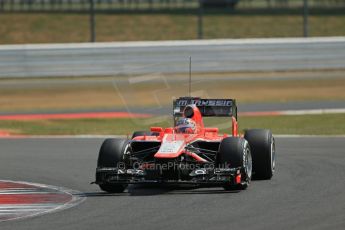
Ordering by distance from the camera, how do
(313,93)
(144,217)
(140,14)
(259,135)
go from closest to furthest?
(144,217) → (259,135) → (313,93) → (140,14)

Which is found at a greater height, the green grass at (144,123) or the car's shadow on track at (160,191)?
the car's shadow on track at (160,191)

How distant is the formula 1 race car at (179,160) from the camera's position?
48.3 feet

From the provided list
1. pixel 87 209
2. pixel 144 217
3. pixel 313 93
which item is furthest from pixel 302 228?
pixel 313 93

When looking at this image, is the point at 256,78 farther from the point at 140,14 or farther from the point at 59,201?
the point at 59,201

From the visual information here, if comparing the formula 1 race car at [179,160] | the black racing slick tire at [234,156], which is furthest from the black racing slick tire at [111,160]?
the black racing slick tire at [234,156]

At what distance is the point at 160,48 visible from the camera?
33406mm

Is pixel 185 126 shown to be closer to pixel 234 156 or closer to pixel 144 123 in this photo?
pixel 234 156

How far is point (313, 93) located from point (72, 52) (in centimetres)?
747

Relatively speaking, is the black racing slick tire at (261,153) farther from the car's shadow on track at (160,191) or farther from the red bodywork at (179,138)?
the car's shadow on track at (160,191)

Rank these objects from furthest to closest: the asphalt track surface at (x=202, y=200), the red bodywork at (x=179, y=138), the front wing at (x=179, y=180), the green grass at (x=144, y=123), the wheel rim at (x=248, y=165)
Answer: the green grass at (x=144, y=123), the wheel rim at (x=248, y=165), the red bodywork at (x=179, y=138), the front wing at (x=179, y=180), the asphalt track surface at (x=202, y=200)

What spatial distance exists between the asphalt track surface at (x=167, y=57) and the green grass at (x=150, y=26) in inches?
240

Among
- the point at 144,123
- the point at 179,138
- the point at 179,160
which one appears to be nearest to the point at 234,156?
the point at 179,160

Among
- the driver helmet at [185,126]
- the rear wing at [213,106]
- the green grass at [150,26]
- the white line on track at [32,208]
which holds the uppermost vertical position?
the green grass at [150,26]

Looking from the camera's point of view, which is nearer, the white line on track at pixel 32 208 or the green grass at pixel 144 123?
the white line on track at pixel 32 208
